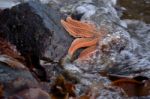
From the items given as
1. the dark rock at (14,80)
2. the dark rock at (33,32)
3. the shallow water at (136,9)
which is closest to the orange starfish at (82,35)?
the dark rock at (33,32)

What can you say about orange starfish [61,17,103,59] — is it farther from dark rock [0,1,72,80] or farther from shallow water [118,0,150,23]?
shallow water [118,0,150,23]

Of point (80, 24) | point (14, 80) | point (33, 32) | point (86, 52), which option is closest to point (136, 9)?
point (80, 24)

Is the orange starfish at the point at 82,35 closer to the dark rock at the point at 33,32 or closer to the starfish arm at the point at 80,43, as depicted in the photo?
the starfish arm at the point at 80,43

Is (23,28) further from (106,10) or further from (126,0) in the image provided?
(126,0)

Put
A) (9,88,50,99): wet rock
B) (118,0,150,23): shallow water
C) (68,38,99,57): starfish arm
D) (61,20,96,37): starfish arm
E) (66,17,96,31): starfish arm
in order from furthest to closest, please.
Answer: (118,0,150,23): shallow water
(66,17,96,31): starfish arm
(61,20,96,37): starfish arm
(68,38,99,57): starfish arm
(9,88,50,99): wet rock

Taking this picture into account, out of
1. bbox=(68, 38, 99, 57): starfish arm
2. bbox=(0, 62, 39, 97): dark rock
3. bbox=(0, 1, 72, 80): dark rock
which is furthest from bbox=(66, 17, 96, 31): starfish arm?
bbox=(0, 62, 39, 97): dark rock

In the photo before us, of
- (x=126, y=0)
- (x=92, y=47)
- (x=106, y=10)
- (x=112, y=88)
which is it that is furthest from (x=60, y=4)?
(x=112, y=88)

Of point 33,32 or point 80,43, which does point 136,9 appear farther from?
point 33,32

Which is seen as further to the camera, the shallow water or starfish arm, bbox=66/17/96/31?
the shallow water
